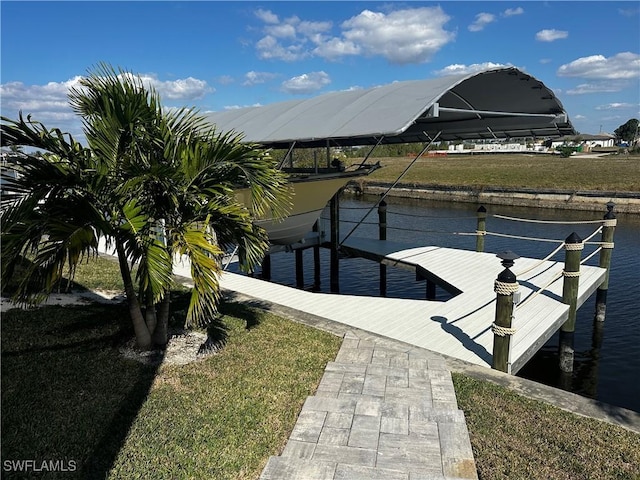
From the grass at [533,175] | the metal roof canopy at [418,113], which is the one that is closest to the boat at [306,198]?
the metal roof canopy at [418,113]

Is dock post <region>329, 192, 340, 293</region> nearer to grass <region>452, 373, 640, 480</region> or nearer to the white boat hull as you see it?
the white boat hull

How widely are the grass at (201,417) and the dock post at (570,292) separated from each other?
3.80 m

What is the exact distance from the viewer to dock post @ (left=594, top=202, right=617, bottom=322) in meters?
10.3

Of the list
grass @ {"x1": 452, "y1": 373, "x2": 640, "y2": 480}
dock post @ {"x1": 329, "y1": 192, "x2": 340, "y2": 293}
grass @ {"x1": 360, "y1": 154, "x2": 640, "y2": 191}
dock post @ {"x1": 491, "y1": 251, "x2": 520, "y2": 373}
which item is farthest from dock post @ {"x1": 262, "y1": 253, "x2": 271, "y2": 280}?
grass @ {"x1": 360, "y1": 154, "x2": 640, "y2": 191}

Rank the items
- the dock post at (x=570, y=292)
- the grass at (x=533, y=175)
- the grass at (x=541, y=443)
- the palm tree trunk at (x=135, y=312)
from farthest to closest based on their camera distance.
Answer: the grass at (x=533, y=175) < the dock post at (x=570, y=292) < the palm tree trunk at (x=135, y=312) < the grass at (x=541, y=443)

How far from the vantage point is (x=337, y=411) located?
4605 mm

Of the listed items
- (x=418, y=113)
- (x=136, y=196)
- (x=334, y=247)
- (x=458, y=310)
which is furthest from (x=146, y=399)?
(x=334, y=247)

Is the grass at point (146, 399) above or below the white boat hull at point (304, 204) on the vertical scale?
below

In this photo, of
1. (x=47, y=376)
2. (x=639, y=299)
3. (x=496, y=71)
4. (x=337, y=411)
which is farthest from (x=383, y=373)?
(x=639, y=299)

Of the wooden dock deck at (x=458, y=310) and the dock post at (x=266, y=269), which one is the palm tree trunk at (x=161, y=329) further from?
the dock post at (x=266, y=269)

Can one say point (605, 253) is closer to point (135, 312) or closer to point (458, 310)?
point (458, 310)

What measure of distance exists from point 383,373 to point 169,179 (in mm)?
3430

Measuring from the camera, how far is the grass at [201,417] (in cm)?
379

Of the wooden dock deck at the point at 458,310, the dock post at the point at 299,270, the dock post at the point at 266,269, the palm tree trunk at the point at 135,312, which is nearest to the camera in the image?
the palm tree trunk at the point at 135,312
